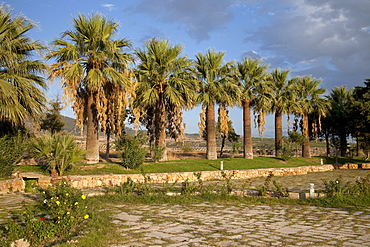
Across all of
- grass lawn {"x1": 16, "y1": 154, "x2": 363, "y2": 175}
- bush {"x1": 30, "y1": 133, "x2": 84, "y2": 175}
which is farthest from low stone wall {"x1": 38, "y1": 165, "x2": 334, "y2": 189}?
bush {"x1": 30, "y1": 133, "x2": 84, "y2": 175}

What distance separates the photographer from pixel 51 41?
61.1ft

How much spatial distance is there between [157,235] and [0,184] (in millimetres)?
8238

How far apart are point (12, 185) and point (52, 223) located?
311 inches

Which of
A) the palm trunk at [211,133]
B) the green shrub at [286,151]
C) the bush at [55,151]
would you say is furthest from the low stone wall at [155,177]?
the palm trunk at [211,133]

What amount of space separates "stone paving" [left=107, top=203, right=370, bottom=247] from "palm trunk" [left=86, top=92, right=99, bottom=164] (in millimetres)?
9841

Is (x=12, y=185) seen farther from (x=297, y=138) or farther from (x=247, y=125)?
(x=297, y=138)

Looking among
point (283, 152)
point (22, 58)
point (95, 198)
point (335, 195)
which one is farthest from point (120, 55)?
point (283, 152)

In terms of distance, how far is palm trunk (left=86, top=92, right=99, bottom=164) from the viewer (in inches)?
752

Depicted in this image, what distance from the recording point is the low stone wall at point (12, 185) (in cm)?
1202

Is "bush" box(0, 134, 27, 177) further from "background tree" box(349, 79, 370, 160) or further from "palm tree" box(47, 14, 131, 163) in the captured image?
"background tree" box(349, 79, 370, 160)

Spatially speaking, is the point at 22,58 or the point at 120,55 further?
the point at 120,55

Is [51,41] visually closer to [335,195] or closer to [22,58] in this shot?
[22,58]

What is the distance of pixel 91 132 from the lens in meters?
19.2

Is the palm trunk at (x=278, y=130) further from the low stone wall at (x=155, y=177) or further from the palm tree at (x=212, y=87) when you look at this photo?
the palm tree at (x=212, y=87)
